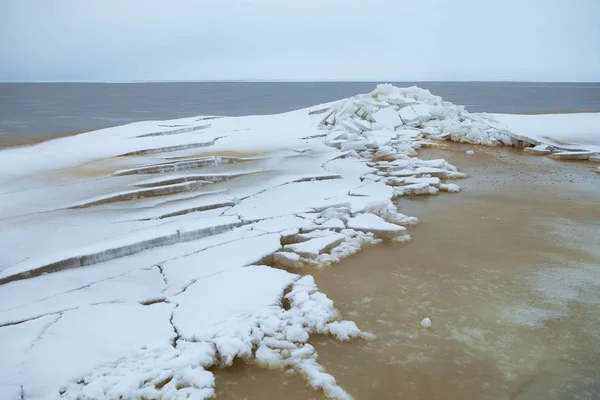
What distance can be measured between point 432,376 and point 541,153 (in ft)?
25.9

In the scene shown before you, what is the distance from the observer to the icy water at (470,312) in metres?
2.10

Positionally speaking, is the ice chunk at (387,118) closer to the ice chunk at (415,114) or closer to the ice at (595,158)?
the ice chunk at (415,114)

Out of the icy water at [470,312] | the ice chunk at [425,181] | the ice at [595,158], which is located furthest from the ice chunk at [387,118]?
the icy water at [470,312]

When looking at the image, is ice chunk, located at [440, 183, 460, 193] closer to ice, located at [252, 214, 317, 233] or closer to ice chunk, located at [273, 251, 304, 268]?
ice, located at [252, 214, 317, 233]

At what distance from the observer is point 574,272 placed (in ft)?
10.8

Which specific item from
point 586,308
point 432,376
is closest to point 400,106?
point 586,308

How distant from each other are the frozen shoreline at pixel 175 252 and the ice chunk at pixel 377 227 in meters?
0.01

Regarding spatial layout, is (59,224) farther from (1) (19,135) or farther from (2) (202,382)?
(1) (19,135)

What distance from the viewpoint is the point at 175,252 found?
348 centimetres

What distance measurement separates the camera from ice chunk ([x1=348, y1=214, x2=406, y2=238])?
402cm

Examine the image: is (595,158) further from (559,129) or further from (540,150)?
(559,129)

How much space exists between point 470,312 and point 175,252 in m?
2.24

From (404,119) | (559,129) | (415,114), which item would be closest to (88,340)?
(404,119)

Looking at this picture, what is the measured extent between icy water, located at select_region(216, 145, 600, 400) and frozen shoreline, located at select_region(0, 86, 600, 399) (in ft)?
0.56
